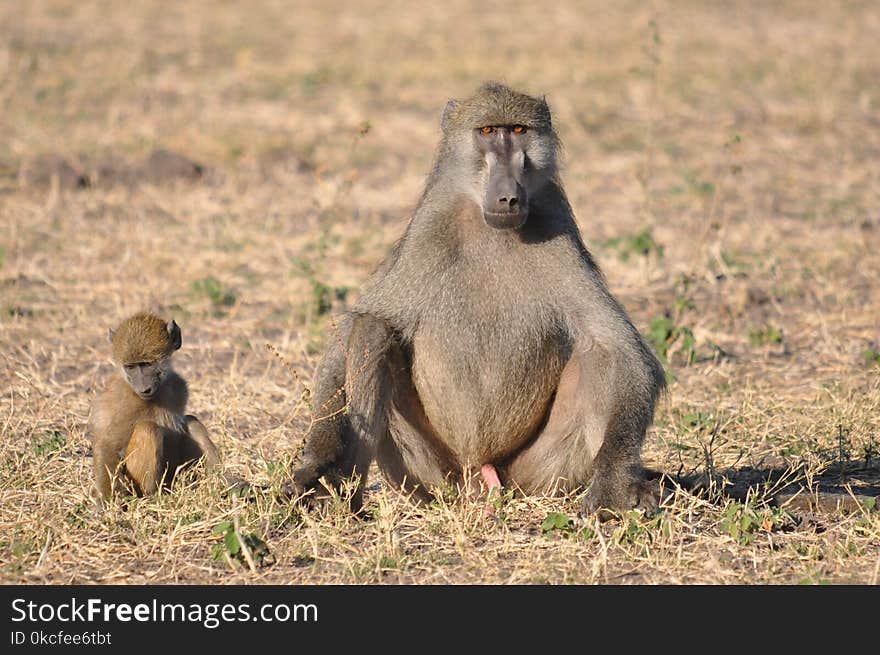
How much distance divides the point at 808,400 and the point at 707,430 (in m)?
0.62

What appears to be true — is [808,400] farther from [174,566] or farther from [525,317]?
[174,566]

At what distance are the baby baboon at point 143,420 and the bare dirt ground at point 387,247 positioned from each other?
14 centimetres

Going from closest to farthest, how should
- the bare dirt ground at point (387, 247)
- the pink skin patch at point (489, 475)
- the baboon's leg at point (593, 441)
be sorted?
the bare dirt ground at point (387, 247) → the baboon's leg at point (593, 441) → the pink skin patch at point (489, 475)

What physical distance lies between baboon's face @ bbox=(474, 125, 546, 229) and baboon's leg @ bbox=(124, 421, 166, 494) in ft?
4.27

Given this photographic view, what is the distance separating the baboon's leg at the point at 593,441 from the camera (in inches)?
159

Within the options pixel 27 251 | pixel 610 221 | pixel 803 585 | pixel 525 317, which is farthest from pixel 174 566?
pixel 610 221

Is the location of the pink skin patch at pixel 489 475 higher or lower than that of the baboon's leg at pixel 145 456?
lower

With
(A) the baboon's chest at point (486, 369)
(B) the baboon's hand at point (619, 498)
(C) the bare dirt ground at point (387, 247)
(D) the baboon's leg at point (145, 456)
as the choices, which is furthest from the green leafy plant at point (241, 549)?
(B) the baboon's hand at point (619, 498)

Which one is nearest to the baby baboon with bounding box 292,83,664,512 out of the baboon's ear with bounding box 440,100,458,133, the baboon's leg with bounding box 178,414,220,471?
the baboon's ear with bounding box 440,100,458,133

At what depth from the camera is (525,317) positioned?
A: 14.0 feet

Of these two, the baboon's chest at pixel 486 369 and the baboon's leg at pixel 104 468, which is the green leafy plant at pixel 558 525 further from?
the baboon's leg at pixel 104 468

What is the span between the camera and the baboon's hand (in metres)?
4.00

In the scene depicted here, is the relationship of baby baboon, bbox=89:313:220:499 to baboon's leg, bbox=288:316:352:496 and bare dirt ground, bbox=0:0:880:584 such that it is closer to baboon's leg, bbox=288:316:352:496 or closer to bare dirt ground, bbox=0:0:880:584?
bare dirt ground, bbox=0:0:880:584

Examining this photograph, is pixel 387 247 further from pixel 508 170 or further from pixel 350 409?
pixel 350 409
